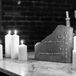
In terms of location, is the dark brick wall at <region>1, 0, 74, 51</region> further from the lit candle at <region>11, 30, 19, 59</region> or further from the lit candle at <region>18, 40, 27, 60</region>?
the lit candle at <region>18, 40, 27, 60</region>

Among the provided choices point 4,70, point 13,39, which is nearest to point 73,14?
point 13,39

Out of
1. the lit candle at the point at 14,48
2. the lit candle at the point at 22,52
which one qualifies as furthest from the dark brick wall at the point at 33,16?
the lit candle at the point at 22,52

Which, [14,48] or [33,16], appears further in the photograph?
[33,16]

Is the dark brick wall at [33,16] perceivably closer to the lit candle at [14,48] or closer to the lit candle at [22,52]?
the lit candle at [14,48]

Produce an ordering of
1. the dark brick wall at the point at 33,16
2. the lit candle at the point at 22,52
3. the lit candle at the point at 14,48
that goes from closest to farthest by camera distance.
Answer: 1. the lit candle at the point at 22,52
2. the lit candle at the point at 14,48
3. the dark brick wall at the point at 33,16

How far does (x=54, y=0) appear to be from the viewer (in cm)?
287

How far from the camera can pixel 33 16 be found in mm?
2768

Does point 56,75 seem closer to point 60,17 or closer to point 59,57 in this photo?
point 59,57

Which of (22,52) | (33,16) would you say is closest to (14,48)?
(22,52)

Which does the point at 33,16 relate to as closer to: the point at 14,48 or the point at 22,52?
the point at 14,48

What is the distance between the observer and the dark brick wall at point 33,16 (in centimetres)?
266

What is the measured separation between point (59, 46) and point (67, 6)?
1.17 metres

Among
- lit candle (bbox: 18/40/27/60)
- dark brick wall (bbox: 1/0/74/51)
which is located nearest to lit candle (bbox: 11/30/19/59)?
lit candle (bbox: 18/40/27/60)

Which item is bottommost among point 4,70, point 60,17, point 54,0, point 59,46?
point 4,70
